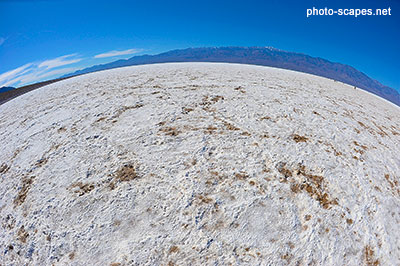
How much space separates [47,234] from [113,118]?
2.28m

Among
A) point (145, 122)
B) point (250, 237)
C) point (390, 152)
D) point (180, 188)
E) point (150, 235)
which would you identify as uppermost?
point (145, 122)

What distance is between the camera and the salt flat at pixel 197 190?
1.74m

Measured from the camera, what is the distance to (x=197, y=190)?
7.04ft

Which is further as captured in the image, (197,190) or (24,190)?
(24,190)

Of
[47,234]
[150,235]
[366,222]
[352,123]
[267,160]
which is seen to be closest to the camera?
[150,235]

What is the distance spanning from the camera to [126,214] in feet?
6.35

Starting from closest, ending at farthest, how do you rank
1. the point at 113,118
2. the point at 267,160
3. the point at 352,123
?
the point at 267,160, the point at 113,118, the point at 352,123

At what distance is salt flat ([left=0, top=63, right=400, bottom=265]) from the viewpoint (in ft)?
5.71

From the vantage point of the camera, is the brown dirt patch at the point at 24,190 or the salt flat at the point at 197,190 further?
the brown dirt patch at the point at 24,190

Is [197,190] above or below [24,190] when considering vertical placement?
below

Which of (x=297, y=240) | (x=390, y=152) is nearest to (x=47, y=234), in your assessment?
(x=297, y=240)

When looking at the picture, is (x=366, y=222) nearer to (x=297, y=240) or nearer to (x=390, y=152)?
(x=297, y=240)

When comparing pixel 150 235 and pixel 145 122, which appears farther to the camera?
pixel 145 122

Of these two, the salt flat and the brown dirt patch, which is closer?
the salt flat
